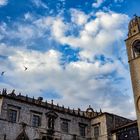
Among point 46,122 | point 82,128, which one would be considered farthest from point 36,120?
point 82,128

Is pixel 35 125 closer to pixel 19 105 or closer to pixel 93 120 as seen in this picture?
pixel 19 105

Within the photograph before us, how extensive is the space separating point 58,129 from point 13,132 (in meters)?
6.65

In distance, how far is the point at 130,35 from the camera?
119ft

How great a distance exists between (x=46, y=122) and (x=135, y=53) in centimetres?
1436

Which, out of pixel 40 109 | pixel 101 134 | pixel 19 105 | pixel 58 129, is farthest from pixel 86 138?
pixel 19 105

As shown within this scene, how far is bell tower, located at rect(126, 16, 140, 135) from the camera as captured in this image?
32.1m

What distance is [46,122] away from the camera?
3675cm

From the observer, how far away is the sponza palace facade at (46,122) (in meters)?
33.6

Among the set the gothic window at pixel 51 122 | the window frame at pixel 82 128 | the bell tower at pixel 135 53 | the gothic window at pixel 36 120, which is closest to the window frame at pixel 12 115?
the gothic window at pixel 36 120

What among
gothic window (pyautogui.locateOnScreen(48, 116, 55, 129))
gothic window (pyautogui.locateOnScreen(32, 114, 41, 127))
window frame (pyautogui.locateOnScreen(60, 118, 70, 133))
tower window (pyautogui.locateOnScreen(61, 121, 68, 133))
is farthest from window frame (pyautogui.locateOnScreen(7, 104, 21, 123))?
tower window (pyautogui.locateOnScreen(61, 121, 68, 133))

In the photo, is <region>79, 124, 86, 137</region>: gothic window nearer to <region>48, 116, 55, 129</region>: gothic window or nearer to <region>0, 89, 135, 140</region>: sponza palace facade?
<region>0, 89, 135, 140</region>: sponza palace facade

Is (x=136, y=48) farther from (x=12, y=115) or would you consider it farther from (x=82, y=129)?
(x=12, y=115)

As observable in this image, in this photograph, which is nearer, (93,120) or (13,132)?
(13,132)

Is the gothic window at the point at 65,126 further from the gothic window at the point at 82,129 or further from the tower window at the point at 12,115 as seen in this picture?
the tower window at the point at 12,115
